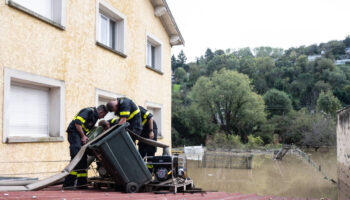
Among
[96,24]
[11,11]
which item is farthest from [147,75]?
[11,11]

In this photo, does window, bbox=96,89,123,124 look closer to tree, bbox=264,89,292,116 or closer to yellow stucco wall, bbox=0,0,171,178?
yellow stucco wall, bbox=0,0,171,178

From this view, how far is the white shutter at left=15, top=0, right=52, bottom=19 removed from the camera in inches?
279

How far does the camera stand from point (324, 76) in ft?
301

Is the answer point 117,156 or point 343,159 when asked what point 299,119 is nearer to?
point 343,159

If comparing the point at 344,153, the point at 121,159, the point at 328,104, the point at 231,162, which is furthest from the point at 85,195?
the point at 328,104

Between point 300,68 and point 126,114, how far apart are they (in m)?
101

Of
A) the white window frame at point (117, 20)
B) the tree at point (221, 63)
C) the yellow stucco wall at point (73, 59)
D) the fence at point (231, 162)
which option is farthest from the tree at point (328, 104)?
the white window frame at point (117, 20)

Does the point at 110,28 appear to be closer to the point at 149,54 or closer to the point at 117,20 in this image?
the point at 117,20

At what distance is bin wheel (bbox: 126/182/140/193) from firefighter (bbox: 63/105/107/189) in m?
0.86

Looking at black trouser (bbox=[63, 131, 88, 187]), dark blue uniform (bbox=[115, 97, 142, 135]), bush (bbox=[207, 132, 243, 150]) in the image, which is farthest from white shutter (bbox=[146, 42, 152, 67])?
bush (bbox=[207, 132, 243, 150])

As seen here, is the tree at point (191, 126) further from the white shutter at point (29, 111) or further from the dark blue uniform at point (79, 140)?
the dark blue uniform at point (79, 140)

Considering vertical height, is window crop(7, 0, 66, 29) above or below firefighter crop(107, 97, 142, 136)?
above

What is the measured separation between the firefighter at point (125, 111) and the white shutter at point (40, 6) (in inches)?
122

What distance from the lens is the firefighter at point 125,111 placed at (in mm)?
5688
